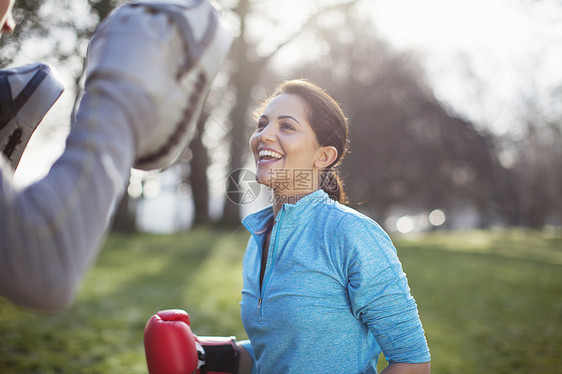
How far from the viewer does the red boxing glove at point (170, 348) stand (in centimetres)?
168

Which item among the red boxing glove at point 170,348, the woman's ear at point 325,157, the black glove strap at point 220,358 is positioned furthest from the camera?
the woman's ear at point 325,157

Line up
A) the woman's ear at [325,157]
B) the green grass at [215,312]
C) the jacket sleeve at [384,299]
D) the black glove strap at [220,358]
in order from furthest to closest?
the green grass at [215,312]
the woman's ear at [325,157]
the black glove strap at [220,358]
the jacket sleeve at [384,299]

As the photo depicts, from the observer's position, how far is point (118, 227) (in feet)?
42.4

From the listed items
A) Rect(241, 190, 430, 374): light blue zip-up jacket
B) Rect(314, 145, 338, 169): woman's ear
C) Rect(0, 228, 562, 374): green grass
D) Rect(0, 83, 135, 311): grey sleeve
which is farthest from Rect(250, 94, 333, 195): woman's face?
Rect(0, 228, 562, 374): green grass

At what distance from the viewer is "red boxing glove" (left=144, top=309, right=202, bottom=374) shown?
168 centimetres

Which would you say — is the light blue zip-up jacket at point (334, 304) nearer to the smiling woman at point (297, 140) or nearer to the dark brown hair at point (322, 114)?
the smiling woman at point (297, 140)

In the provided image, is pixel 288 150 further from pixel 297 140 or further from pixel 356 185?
pixel 356 185

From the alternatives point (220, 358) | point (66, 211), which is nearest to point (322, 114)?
point (220, 358)

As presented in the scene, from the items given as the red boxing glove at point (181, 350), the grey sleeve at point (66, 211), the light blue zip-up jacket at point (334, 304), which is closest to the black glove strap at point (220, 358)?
the red boxing glove at point (181, 350)

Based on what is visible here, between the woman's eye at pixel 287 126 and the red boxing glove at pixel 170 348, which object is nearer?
the red boxing glove at pixel 170 348

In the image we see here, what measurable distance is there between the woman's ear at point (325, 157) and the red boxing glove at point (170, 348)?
0.97 m

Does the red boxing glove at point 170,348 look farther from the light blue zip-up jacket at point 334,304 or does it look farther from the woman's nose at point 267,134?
the woman's nose at point 267,134

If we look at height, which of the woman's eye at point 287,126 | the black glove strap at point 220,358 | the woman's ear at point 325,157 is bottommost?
the black glove strap at point 220,358

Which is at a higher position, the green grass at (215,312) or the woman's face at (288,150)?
the woman's face at (288,150)
